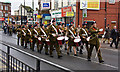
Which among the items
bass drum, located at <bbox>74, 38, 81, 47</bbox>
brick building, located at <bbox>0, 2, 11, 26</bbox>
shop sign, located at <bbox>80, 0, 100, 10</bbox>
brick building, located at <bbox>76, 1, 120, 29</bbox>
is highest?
brick building, located at <bbox>0, 2, 11, 26</bbox>

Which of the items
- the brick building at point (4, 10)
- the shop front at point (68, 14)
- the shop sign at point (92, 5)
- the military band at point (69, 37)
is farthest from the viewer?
the brick building at point (4, 10)

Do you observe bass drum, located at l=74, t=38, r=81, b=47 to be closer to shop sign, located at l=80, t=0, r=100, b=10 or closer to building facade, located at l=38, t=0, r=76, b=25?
building facade, located at l=38, t=0, r=76, b=25

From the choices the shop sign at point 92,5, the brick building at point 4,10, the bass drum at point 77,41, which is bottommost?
the bass drum at point 77,41

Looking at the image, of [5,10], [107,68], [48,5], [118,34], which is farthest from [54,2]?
[5,10]

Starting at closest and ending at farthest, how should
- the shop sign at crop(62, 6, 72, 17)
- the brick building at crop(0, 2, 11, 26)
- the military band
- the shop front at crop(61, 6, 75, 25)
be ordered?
the military band
the shop front at crop(61, 6, 75, 25)
the shop sign at crop(62, 6, 72, 17)
the brick building at crop(0, 2, 11, 26)

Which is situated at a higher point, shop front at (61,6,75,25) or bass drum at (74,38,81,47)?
shop front at (61,6,75,25)

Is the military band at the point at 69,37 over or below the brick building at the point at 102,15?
below

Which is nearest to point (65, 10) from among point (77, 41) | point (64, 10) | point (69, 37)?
point (64, 10)

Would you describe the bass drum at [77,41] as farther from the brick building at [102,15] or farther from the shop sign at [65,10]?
the shop sign at [65,10]

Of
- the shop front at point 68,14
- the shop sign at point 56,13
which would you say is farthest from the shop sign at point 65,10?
the shop sign at point 56,13

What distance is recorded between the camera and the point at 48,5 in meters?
36.5

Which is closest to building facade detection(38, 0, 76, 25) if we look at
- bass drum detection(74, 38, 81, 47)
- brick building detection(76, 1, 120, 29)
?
brick building detection(76, 1, 120, 29)

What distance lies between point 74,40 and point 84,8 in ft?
54.7

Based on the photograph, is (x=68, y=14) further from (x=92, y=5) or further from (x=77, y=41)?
(x=77, y=41)
